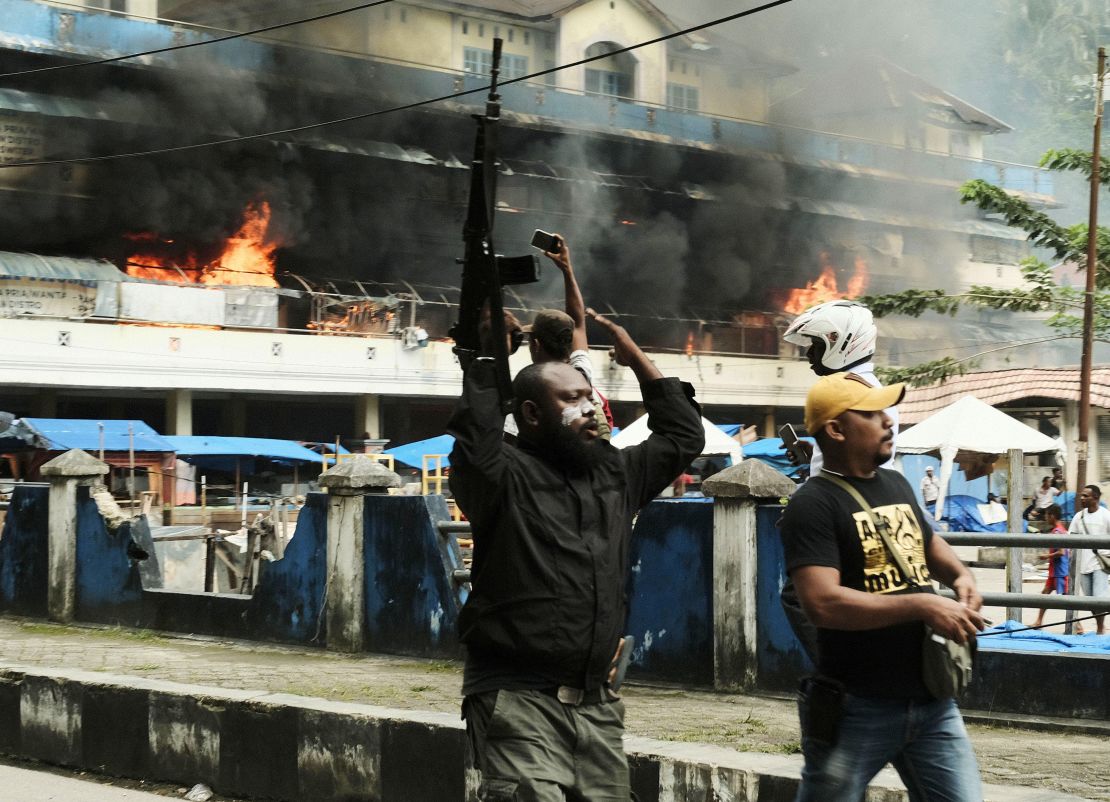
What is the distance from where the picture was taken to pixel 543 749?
3.30 metres

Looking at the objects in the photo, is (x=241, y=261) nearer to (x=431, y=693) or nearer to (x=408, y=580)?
(x=408, y=580)

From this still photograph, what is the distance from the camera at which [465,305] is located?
11.2 ft

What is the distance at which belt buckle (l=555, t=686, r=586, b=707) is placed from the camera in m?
3.35

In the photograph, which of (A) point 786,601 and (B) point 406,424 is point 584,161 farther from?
(A) point 786,601

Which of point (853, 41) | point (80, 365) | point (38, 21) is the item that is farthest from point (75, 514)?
point (853, 41)

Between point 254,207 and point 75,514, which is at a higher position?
point 254,207

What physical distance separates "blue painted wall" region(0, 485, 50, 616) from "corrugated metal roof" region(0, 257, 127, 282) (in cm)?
2239

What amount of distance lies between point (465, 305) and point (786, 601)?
50.1 inches

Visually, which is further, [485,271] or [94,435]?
[94,435]

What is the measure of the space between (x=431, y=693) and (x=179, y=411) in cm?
2759

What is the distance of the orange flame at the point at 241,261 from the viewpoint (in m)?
38.7

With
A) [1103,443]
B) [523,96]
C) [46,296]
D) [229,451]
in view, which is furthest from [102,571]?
[523,96]

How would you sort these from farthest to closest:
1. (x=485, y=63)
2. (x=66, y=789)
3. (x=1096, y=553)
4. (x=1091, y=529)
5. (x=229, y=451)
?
1. (x=485, y=63)
2. (x=229, y=451)
3. (x=1091, y=529)
4. (x=1096, y=553)
5. (x=66, y=789)

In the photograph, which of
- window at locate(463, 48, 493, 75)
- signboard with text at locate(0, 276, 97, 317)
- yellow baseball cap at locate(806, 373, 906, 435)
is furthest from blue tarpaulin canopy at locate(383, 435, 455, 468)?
yellow baseball cap at locate(806, 373, 906, 435)
